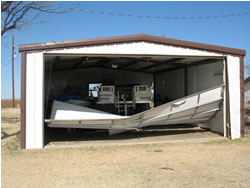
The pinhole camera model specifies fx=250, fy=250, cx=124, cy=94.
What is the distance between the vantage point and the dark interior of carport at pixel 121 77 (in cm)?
845

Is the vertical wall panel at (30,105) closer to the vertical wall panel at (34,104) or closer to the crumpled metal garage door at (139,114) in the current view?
the vertical wall panel at (34,104)

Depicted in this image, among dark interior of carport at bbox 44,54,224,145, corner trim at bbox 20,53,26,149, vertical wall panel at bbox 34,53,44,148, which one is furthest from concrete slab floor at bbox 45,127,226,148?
corner trim at bbox 20,53,26,149

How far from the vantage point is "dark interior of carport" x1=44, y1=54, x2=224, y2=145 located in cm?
845

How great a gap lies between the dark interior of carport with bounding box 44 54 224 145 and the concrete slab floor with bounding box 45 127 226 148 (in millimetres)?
36

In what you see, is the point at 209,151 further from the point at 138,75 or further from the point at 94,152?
the point at 138,75

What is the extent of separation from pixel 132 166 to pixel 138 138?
301 centimetres

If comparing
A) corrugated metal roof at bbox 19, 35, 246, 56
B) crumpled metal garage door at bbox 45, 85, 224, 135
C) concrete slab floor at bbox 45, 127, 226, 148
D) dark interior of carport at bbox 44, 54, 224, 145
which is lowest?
concrete slab floor at bbox 45, 127, 226, 148

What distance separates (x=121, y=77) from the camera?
1426 centimetres

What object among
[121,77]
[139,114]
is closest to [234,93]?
[139,114]

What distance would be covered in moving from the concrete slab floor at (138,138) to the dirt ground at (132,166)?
1.43ft

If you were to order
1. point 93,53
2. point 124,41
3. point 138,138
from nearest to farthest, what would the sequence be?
point 93,53 < point 124,41 < point 138,138

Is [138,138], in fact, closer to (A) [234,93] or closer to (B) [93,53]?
(B) [93,53]

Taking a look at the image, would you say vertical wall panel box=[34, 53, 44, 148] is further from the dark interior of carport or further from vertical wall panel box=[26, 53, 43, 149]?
the dark interior of carport

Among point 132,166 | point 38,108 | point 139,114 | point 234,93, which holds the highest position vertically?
point 234,93
